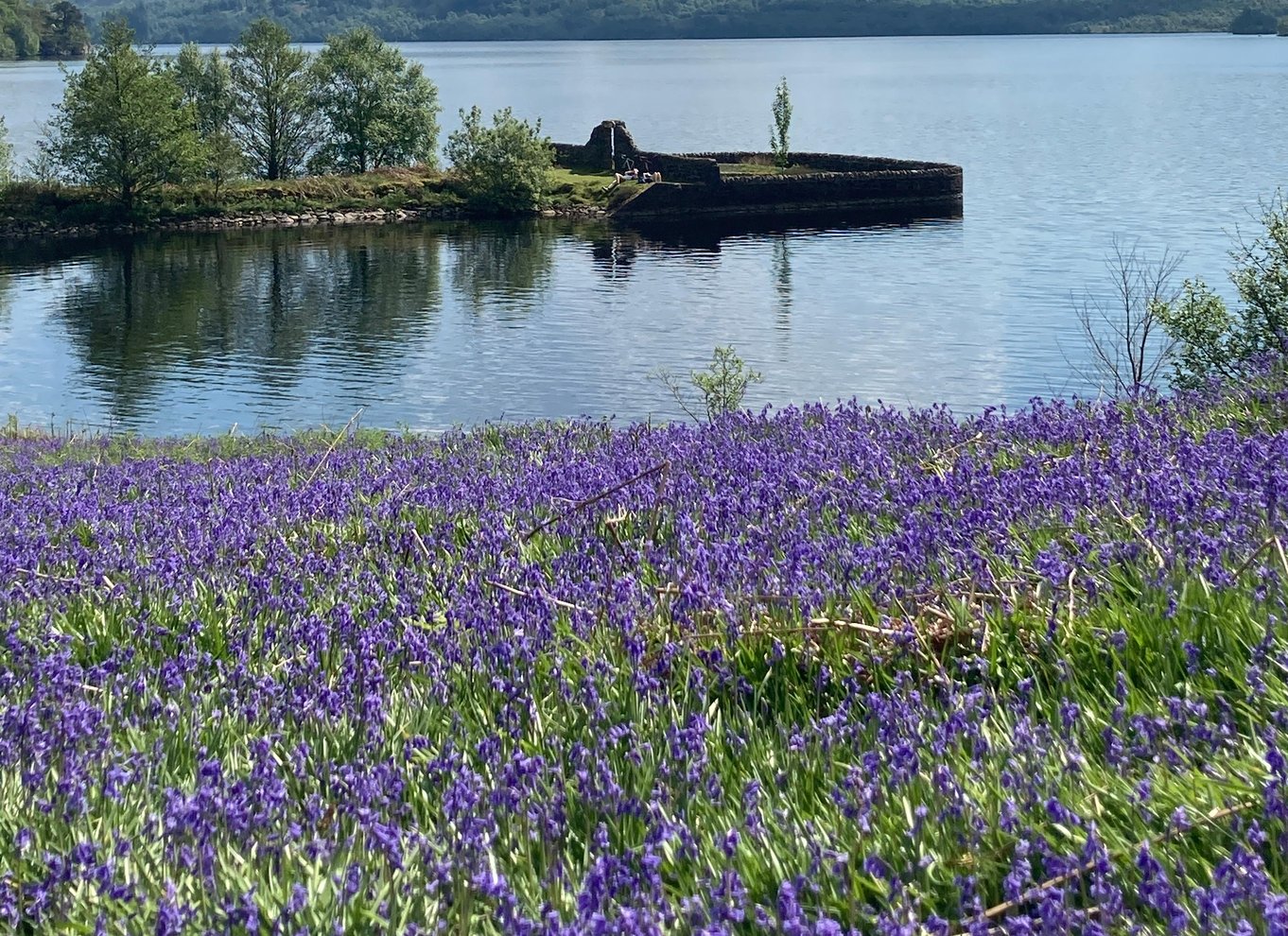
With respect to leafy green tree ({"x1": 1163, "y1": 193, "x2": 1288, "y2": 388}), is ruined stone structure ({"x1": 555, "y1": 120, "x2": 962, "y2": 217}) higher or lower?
higher

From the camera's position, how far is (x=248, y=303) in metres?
53.1

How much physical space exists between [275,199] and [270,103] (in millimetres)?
13013

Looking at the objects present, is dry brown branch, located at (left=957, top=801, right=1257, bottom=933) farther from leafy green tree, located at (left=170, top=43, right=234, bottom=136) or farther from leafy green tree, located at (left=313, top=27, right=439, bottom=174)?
leafy green tree, located at (left=170, top=43, right=234, bottom=136)

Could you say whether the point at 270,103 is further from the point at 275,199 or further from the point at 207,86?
the point at 275,199

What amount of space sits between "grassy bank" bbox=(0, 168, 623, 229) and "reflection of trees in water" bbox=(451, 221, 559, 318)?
6004 mm

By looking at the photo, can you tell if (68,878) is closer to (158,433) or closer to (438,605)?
(438,605)

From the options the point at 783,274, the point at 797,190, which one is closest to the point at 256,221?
the point at 797,190

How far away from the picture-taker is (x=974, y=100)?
165000 mm

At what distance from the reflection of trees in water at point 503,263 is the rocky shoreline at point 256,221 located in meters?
4.01

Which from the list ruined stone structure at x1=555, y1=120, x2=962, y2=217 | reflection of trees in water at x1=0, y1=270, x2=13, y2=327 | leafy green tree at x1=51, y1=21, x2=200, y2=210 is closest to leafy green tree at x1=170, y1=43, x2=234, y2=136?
leafy green tree at x1=51, y1=21, x2=200, y2=210

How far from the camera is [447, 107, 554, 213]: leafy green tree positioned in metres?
79.9

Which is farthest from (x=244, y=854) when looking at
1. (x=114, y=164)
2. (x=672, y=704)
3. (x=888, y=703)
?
(x=114, y=164)

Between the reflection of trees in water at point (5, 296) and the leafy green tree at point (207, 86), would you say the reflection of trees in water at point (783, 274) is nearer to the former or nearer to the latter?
the reflection of trees in water at point (5, 296)

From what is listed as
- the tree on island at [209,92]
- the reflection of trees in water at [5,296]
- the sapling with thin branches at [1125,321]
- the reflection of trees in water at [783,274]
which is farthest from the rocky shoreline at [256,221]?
the sapling with thin branches at [1125,321]
